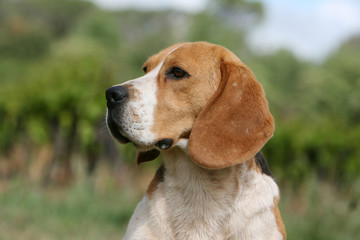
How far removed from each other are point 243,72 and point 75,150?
551 centimetres

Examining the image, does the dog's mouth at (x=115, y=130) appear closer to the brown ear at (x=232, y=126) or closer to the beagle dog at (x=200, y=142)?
the beagle dog at (x=200, y=142)

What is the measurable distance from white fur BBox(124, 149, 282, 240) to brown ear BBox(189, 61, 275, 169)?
0.21 meters

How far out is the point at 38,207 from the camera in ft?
20.2

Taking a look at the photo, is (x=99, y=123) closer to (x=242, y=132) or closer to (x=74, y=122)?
(x=74, y=122)

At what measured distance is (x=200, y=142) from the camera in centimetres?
273

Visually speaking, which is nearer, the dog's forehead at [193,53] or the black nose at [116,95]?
the black nose at [116,95]

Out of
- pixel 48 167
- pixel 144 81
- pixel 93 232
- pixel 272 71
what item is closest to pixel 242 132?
pixel 144 81

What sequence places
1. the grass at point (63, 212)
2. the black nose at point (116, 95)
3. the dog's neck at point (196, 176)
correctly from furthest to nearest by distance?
1. the grass at point (63, 212)
2. the dog's neck at point (196, 176)
3. the black nose at point (116, 95)

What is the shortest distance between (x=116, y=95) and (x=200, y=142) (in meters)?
0.59

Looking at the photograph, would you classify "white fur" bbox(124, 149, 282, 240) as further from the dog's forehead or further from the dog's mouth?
the dog's forehead

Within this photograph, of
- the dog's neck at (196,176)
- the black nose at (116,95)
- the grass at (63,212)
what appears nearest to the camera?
the black nose at (116,95)

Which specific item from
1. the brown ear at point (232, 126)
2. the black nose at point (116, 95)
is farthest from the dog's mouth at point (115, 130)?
the brown ear at point (232, 126)

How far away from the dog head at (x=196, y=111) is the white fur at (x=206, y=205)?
22cm

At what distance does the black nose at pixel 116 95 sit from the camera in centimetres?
268
